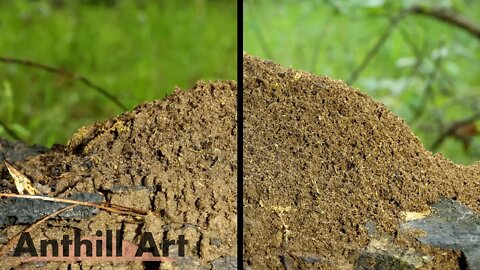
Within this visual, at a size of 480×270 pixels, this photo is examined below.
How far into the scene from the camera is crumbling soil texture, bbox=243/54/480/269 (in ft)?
2.12

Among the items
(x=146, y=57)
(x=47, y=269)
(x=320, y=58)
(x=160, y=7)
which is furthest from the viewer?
(x=160, y=7)

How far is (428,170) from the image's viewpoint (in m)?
0.69

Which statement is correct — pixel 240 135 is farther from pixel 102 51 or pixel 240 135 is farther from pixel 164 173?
pixel 102 51

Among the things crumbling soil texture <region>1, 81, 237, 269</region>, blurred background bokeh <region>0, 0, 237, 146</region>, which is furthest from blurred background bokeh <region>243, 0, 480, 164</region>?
crumbling soil texture <region>1, 81, 237, 269</region>

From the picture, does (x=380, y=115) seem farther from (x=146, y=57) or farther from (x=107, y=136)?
(x=146, y=57)

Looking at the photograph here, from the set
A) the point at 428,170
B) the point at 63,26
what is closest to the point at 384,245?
the point at 428,170

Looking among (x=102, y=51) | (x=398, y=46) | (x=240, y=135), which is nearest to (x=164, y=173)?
(x=240, y=135)

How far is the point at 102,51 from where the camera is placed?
263cm

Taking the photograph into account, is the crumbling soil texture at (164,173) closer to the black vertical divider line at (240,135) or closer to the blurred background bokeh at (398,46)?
the black vertical divider line at (240,135)

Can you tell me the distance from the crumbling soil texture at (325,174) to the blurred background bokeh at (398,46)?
86cm

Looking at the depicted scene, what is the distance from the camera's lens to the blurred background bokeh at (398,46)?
5.54 feet

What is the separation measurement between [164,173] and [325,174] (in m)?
0.14

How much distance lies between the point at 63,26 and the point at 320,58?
52.4 inches

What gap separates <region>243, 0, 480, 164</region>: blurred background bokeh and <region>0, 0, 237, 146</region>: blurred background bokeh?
17.4 inches
